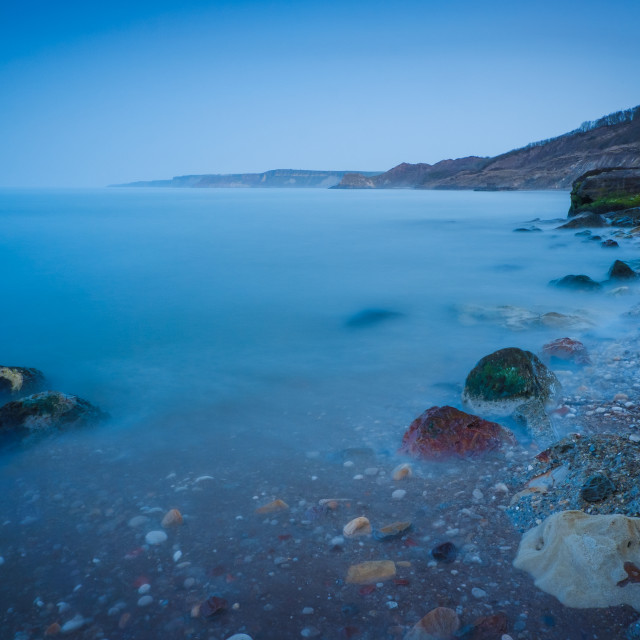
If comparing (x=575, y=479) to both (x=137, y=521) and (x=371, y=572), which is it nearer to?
(x=371, y=572)

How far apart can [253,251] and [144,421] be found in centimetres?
1411

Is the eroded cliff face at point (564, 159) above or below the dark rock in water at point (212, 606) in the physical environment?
above

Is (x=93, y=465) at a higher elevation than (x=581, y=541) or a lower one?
lower

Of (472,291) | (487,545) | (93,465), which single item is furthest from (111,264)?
(487,545)

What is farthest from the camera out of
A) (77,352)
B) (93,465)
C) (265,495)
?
(77,352)

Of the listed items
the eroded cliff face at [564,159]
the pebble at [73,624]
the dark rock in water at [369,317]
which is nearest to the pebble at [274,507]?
the pebble at [73,624]

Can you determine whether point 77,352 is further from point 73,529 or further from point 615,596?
point 615,596

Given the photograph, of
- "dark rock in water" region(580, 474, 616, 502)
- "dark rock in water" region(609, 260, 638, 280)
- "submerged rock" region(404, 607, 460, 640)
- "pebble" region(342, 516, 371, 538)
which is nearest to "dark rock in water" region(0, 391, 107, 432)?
"pebble" region(342, 516, 371, 538)

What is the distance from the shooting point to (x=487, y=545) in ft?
9.29

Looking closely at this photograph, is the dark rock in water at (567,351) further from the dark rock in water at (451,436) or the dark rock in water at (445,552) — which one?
the dark rock in water at (445,552)

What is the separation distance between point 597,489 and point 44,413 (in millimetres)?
4626

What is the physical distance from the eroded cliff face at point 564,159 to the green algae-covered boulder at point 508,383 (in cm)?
6543

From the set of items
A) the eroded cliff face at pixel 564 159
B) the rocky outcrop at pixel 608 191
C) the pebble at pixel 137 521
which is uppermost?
the eroded cliff face at pixel 564 159

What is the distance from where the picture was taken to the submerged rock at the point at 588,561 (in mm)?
2287
